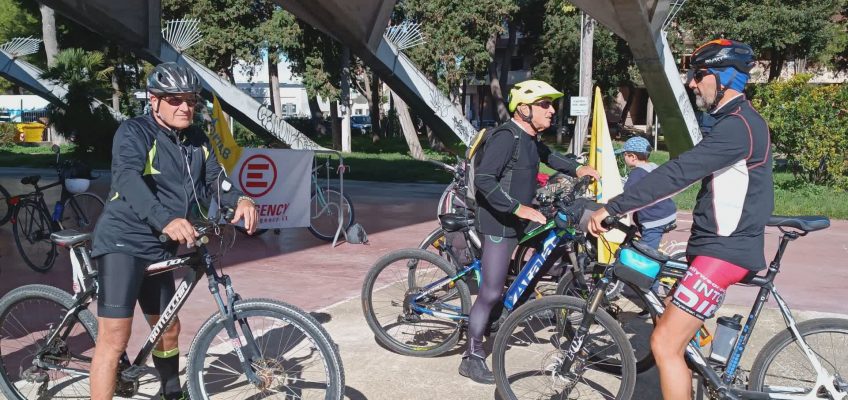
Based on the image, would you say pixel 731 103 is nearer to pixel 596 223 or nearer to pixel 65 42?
pixel 596 223

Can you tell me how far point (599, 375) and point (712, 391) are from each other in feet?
1.86

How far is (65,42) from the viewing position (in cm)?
3341

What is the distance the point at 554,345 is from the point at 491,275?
2.57 ft

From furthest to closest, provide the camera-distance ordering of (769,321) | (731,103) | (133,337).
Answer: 1. (769,321)
2. (133,337)
3. (731,103)

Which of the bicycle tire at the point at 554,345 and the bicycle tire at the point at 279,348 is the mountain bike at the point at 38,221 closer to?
the bicycle tire at the point at 279,348

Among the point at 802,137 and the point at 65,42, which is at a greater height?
the point at 65,42

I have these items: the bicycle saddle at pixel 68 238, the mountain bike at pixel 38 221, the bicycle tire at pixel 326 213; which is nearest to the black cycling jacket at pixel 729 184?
the bicycle saddle at pixel 68 238

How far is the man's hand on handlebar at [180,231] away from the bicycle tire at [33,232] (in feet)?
19.1

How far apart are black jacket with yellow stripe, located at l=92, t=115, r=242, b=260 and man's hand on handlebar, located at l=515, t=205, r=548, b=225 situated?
1.62 metres

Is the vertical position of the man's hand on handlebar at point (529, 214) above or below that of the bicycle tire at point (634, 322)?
above

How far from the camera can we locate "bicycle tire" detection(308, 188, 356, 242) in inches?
421

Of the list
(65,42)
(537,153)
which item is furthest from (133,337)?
(65,42)

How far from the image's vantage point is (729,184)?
3.37 metres

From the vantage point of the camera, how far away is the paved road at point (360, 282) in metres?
4.92
